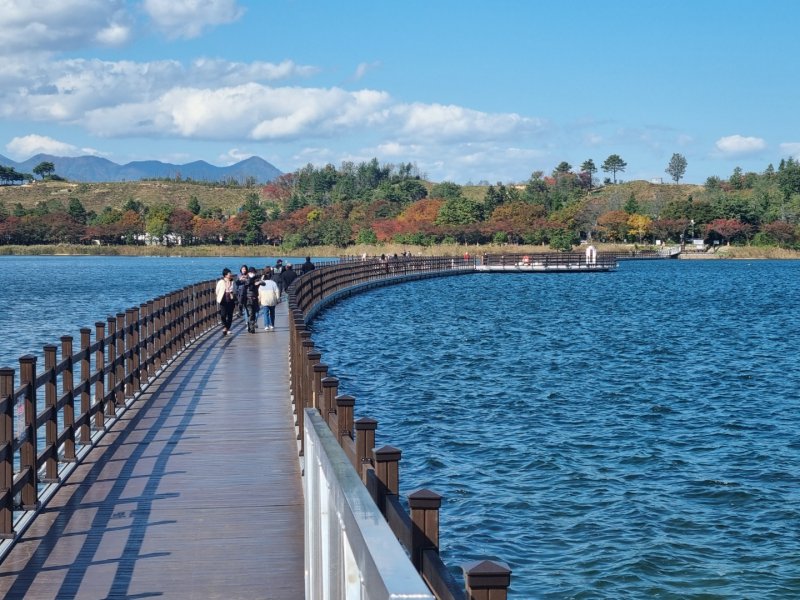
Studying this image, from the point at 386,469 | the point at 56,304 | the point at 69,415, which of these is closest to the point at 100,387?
the point at 69,415

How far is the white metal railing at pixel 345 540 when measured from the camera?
3113mm

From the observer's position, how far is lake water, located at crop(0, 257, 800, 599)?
1257cm

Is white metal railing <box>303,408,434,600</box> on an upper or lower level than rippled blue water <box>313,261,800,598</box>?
upper

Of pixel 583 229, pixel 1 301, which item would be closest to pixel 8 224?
pixel 583 229

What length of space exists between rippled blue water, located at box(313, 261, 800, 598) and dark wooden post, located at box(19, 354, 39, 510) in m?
→ 4.99

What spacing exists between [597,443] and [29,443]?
40.4ft

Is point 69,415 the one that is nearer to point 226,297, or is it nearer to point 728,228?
point 226,297

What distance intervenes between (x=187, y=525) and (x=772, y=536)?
8.08m

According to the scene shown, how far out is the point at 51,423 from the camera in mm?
10234

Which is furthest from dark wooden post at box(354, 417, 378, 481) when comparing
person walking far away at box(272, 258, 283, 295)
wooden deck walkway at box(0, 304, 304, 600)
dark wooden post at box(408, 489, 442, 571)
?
person walking far away at box(272, 258, 283, 295)

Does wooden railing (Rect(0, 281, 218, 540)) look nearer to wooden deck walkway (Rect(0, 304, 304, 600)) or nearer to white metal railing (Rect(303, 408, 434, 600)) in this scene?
wooden deck walkway (Rect(0, 304, 304, 600))

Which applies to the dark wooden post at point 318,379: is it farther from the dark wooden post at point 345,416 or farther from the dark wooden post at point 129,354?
the dark wooden post at point 129,354

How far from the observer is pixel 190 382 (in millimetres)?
18016

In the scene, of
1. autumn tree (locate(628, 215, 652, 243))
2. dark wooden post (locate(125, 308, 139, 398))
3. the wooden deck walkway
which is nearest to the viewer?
the wooden deck walkway
